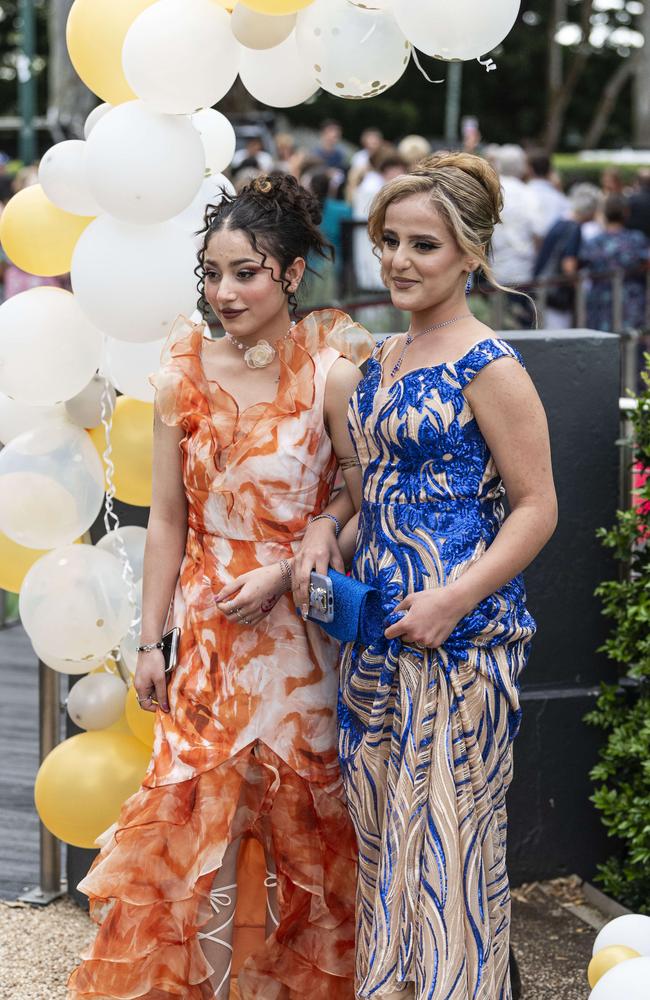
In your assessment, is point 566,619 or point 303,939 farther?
point 566,619

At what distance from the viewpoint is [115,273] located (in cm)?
318

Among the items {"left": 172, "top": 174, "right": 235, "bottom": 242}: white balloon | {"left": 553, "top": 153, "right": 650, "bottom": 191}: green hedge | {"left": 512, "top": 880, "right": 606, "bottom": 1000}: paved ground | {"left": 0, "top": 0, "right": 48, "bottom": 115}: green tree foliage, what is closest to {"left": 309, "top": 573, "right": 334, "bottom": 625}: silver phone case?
{"left": 172, "top": 174, "right": 235, "bottom": 242}: white balloon

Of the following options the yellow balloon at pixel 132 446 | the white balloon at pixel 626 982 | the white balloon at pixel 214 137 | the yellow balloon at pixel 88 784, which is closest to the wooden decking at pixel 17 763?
the yellow balloon at pixel 88 784

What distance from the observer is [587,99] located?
4488cm

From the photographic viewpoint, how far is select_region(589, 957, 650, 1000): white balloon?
8.18 feet

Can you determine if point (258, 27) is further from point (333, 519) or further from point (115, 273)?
point (333, 519)

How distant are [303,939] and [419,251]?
1606 millimetres

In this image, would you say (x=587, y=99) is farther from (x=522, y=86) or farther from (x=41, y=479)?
(x=41, y=479)

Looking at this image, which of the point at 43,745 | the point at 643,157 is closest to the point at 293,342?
the point at 43,745

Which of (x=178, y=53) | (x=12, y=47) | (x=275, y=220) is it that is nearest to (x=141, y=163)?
(x=178, y=53)

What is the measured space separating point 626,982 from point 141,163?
2018 mm

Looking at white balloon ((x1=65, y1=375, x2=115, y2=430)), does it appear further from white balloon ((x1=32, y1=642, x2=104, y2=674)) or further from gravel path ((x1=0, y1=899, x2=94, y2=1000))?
gravel path ((x1=0, y1=899, x2=94, y2=1000))

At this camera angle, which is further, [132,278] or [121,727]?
[121,727]

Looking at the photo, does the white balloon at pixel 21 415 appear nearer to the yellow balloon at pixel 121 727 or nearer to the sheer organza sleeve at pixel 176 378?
the sheer organza sleeve at pixel 176 378
